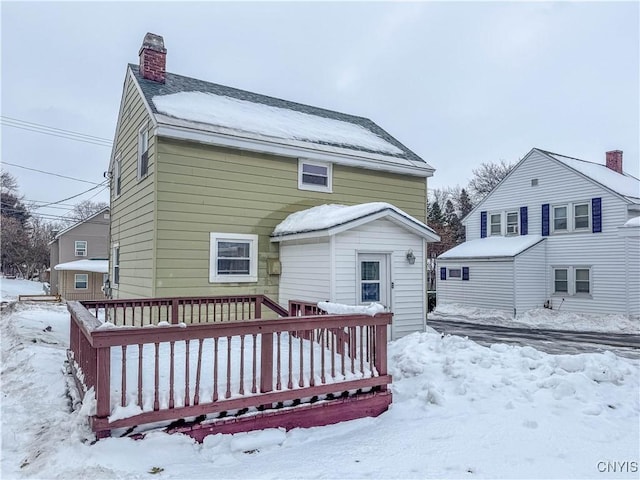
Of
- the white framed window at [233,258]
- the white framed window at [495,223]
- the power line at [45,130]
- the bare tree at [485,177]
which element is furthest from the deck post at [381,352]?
the bare tree at [485,177]

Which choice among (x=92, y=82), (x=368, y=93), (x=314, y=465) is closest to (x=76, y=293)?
(x=92, y=82)

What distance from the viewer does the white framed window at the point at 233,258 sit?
8672 millimetres

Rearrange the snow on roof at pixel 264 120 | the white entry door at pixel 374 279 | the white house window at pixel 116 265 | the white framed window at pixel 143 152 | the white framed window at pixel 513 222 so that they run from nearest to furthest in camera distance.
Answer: the white entry door at pixel 374 279, the white framed window at pixel 143 152, the snow on roof at pixel 264 120, the white house window at pixel 116 265, the white framed window at pixel 513 222

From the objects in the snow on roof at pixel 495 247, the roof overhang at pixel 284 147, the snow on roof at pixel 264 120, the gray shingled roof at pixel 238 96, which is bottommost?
the snow on roof at pixel 495 247

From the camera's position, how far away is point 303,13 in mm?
12477

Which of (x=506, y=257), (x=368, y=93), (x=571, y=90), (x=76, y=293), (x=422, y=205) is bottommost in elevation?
(x=76, y=293)

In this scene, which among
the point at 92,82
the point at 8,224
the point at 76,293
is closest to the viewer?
the point at 92,82

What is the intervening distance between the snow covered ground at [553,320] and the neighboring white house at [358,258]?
7952mm

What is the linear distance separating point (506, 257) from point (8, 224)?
38882 mm

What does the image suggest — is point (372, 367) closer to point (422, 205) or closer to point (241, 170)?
point (241, 170)

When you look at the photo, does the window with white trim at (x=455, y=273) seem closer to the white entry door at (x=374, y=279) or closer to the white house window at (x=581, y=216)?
the white house window at (x=581, y=216)

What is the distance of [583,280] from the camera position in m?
16.1

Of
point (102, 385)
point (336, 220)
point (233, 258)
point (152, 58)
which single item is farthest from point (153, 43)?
point (102, 385)

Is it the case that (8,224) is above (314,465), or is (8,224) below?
above
